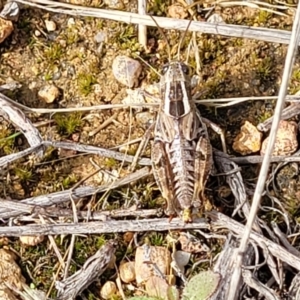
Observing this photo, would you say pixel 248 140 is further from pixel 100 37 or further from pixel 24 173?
pixel 24 173

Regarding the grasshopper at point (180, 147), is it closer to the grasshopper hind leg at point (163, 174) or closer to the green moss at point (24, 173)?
the grasshopper hind leg at point (163, 174)

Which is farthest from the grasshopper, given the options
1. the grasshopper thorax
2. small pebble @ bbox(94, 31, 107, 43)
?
small pebble @ bbox(94, 31, 107, 43)

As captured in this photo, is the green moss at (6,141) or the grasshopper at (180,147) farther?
the green moss at (6,141)

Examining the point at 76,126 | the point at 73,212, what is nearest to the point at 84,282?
the point at 73,212

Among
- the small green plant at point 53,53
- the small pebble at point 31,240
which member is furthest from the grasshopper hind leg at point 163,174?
the small green plant at point 53,53

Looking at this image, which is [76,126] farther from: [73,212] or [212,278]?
[212,278]

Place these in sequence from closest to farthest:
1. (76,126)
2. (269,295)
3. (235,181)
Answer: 1. (269,295)
2. (235,181)
3. (76,126)

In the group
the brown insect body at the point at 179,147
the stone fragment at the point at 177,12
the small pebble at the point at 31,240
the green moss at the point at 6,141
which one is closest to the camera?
the brown insect body at the point at 179,147
